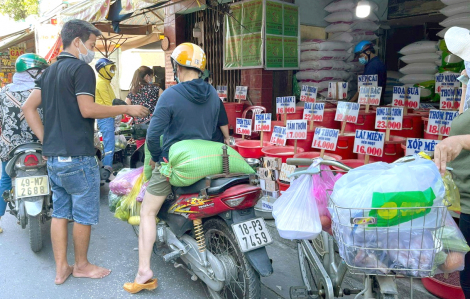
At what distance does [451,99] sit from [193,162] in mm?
3856

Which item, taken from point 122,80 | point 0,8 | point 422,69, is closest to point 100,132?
point 422,69

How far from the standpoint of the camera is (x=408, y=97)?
5398 mm

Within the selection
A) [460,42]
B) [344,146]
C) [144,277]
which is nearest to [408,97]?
[344,146]

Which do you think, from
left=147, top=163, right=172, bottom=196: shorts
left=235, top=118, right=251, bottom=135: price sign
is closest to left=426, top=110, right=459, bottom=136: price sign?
left=235, top=118, right=251, bottom=135: price sign

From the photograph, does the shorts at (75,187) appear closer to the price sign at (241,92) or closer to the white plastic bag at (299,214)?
the white plastic bag at (299,214)

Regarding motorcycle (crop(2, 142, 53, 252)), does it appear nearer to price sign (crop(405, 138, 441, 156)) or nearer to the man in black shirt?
the man in black shirt

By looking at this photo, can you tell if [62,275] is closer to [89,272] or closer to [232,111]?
[89,272]

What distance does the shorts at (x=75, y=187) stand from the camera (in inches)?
135

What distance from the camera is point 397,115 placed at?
4.34 m

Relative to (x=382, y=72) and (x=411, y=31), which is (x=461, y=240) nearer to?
(x=382, y=72)

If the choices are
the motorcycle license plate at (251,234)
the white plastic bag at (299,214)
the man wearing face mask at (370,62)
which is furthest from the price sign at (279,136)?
the man wearing face mask at (370,62)

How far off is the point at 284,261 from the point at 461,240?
2.28 m

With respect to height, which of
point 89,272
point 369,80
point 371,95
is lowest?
point 89,272

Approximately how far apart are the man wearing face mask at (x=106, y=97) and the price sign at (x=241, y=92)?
2.21 metres
